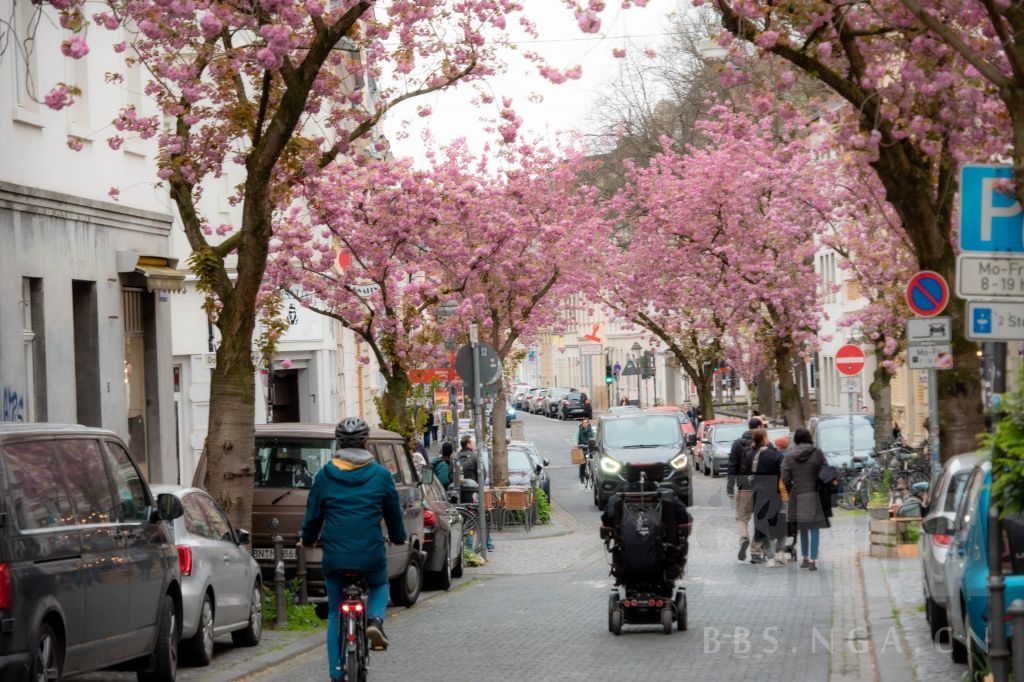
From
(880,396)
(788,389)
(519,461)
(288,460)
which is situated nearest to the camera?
(288,460)

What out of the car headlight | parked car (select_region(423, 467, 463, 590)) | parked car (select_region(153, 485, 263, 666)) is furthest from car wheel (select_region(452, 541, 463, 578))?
the car headlight

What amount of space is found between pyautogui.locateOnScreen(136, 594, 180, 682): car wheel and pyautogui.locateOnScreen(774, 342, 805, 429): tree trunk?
31.8 metres

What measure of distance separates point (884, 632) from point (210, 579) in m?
5.74

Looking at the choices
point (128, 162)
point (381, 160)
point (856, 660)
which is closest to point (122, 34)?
point (128, 162)

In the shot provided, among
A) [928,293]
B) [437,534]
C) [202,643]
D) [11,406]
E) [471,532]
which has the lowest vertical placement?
[471,532]

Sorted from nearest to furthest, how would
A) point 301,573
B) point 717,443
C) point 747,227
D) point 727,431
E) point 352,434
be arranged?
1. point 352,434
2. point 301,573
3. point 747,227
4. point 717,443
5. point 727,431

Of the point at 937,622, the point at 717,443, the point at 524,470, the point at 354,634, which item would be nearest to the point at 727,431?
the point at 717,443

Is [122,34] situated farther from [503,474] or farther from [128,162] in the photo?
[503,474]

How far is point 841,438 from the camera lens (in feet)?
134

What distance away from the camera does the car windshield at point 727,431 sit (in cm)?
5200

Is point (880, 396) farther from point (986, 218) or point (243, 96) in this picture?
point (986, 218)

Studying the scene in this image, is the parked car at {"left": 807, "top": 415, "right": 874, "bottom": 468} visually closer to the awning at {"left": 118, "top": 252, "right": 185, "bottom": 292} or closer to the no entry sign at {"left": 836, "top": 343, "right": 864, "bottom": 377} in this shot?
the no entry sign at {"left": 836, "top": 343, "right": 864, "bottom": 377}

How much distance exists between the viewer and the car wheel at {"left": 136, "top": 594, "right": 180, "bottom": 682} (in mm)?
12453

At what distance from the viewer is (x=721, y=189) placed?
49812 mm
